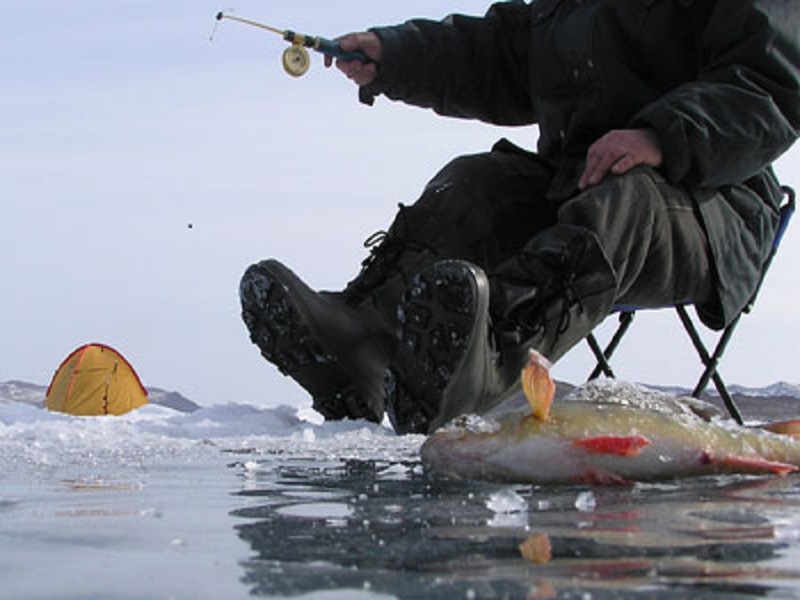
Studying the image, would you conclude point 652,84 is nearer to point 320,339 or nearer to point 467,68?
point 467,68

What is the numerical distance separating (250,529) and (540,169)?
112 inches

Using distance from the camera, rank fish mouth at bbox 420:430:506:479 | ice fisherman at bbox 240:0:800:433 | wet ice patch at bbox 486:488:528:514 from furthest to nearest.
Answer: ice fisherman at bbox 240:0:800:433 < fish mouth at bbox 420:430:506:479 < wet ice patch at bbox 486:488:528:514

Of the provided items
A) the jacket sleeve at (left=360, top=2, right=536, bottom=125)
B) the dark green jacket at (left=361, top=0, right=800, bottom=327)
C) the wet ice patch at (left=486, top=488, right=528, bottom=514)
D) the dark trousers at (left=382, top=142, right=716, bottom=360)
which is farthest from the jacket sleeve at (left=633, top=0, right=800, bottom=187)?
the wet ice patch at (left=486, top=488, right=528, bottom=514)

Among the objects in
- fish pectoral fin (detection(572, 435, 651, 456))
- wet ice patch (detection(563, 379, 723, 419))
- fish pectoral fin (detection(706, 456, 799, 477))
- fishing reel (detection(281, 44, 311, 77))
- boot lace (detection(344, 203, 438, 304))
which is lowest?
fish pectoral fin (detection(706, 456, 799, 477))

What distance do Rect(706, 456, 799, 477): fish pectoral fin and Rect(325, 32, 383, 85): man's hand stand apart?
7.63ft

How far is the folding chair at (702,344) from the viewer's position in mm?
3643

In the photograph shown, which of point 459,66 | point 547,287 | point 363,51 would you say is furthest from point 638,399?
point 459,66

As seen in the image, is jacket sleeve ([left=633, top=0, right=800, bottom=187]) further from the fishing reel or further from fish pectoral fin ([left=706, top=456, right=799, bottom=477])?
fish pectoral fin ([left=706, top=456, right=799, bottom=477])

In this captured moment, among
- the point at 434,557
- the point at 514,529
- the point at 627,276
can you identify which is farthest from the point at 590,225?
the point at 434,557

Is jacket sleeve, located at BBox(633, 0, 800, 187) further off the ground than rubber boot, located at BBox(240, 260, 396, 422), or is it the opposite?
jacket sleeve, located at BBox(633, 0, 800, 187)

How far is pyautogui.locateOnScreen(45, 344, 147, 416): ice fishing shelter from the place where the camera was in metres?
8.03

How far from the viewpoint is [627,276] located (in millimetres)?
3229

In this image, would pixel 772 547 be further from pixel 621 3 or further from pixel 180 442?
pixel 621 3

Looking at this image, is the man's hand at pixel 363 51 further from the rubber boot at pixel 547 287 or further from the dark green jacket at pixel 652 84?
the rubber boot at pixel 547 287
